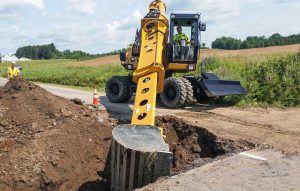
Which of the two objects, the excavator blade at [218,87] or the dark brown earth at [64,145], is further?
the excavator blade at [218,87]

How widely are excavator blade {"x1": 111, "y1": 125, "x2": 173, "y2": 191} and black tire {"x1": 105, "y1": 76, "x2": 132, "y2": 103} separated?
7367 mm

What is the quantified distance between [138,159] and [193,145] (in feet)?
8.46

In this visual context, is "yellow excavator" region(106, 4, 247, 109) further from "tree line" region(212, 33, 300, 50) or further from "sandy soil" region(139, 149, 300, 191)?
"tree line" region(212, 33, 300, 50)

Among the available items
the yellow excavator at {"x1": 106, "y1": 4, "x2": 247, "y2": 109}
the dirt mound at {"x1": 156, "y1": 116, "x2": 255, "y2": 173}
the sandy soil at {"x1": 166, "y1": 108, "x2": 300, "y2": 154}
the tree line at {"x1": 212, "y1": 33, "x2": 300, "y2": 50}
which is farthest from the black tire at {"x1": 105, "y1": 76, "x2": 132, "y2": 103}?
the tree line at {"x1": 212, "y1": 33, "x2": 300, "y2": 50}

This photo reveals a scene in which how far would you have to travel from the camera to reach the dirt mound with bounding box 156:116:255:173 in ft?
27.8

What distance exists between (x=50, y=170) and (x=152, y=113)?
239 cm

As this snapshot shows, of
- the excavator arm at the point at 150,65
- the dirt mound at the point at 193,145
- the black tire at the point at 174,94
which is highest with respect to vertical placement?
the excavator arm at the point at 150,65

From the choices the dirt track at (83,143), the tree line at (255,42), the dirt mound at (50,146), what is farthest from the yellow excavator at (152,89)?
the tree line at (255,42)

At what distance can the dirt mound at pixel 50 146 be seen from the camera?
8.09m

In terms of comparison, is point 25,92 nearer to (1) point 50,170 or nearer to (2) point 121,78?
(1) point 50,170

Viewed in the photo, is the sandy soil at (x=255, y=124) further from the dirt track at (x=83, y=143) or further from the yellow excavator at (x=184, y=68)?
the yellow excavator at (x=184, y=68)

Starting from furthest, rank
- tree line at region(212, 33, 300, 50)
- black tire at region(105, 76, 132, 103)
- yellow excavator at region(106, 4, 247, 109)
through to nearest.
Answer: tree line at region(212, 33, 300, 50) < black tire at region(105, 76, 132, 103) < yellow excavator at region(106, 4, 247, 109)

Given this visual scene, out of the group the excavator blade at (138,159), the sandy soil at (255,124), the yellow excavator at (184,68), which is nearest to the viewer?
the excavator blade at (138,159)

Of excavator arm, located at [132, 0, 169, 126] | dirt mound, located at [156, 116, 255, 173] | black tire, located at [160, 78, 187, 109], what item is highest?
excavator arm, located at [132, 0, 169, 126]
